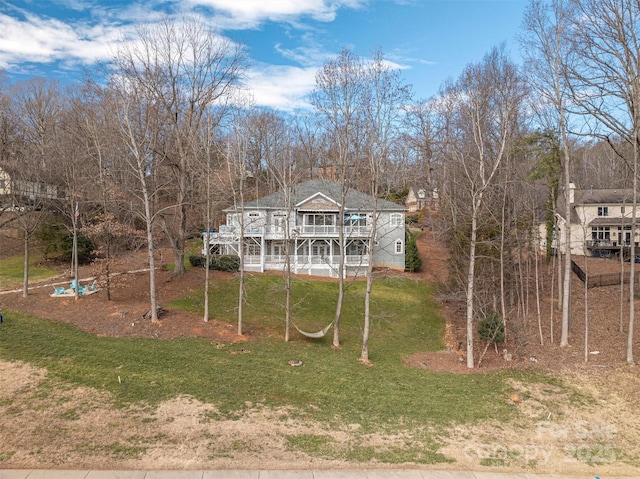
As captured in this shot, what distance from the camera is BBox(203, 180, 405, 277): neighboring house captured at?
94.7 ft

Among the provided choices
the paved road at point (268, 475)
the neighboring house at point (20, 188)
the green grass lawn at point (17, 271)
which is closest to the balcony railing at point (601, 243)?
the paved road at point (268, 475)

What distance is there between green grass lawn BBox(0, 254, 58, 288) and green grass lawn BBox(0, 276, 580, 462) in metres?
8.19

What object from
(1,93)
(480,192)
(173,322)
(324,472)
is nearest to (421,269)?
(480,192)

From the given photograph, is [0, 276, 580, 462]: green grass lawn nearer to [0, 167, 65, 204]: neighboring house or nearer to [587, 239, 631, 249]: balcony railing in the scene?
[0, 167, 65, 204]: neighboring house

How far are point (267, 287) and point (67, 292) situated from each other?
994 cm

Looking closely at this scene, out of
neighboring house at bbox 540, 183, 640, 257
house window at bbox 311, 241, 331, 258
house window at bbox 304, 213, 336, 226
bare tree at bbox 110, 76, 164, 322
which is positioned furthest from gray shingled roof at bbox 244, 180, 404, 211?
neighboring house at bbox 540, 183, 640, 257

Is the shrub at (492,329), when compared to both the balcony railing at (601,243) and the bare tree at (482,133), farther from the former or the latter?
the balcony railing at (601,243)

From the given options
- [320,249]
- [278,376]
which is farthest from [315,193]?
[278,376]

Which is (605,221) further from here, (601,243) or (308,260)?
(308,260)

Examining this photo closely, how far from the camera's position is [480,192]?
1455 centimetres

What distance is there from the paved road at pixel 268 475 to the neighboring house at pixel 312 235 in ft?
67.1

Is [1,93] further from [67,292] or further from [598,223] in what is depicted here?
[598,223]

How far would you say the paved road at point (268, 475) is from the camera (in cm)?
732

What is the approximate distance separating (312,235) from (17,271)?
61.3 ft
